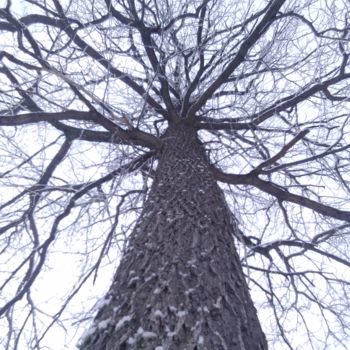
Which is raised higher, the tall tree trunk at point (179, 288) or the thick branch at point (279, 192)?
the thick branch at point (279, 192)

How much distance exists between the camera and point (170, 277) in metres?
1.62

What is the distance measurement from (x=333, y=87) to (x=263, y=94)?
755 millimetres

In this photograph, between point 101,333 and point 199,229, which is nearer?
point 101,333

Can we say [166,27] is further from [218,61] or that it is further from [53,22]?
[53,22]

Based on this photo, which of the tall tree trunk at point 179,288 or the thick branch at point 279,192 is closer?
the tall tree trunk at point 179,288

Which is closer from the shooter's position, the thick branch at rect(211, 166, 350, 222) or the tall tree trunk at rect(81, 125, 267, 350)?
the tall tree trunk at rect(81, 125, 267, 350)

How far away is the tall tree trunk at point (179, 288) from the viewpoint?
52.1 inches

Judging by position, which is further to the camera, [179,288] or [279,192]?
→ [279,192]

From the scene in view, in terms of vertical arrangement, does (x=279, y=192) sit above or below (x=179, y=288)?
above

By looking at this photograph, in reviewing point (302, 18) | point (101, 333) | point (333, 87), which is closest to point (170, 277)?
point (101, 333)

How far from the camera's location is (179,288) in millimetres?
1565

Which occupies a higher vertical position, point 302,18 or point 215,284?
point 302,18

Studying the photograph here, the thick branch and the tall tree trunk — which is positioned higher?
the thick branch

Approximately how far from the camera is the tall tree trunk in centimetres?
132
